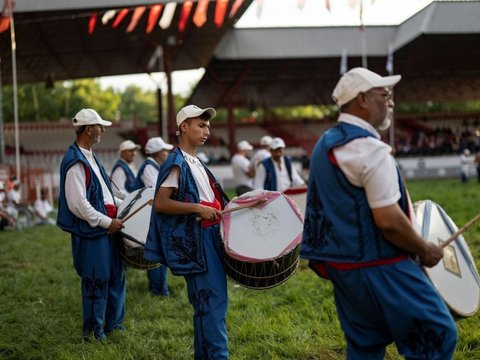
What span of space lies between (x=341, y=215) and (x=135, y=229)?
267cm

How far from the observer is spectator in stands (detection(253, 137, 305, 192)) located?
878 centimetres

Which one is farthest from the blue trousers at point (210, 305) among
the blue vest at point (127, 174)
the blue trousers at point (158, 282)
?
the blue vest at point (127, 174)

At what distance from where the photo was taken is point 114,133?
31844mm

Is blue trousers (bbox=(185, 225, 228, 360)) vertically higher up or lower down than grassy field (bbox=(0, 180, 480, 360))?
higher up

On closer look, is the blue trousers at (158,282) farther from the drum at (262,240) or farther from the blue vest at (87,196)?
the drum at (262,240)

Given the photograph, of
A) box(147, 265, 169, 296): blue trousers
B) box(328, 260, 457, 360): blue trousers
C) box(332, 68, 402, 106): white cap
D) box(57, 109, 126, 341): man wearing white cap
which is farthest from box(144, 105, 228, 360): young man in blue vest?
box(147, 265, 169, 296): blue trousers

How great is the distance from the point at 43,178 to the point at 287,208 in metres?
19.3

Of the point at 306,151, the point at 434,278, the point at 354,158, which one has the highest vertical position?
the point at 354,158

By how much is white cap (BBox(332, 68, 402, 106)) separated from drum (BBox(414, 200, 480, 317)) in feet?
2.19

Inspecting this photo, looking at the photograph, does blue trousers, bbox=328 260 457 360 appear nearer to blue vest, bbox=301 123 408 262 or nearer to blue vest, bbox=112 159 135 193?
blue vest, bbox=301 123 408 262

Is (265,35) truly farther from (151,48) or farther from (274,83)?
(274,83)

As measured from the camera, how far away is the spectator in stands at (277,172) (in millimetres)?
8781

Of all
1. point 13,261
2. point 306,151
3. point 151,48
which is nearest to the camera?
point 13,261

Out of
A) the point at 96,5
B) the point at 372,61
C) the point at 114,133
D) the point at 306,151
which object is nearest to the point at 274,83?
the point at 306,151
